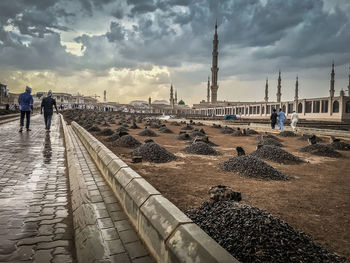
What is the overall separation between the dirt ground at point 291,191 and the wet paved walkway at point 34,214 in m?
1.66

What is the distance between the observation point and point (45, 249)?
226cm

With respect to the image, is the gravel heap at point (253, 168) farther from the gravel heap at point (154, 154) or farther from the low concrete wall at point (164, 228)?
the low concrete wall at point (164, 228)

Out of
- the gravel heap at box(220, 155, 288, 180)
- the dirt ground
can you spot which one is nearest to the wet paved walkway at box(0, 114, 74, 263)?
the dirt ground

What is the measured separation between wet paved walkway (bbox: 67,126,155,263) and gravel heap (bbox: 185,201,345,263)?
82 cm

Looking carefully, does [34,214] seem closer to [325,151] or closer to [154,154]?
[154,154]

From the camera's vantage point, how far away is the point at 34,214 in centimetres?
305

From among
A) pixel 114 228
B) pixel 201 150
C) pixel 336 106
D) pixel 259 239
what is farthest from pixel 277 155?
pixel 336 106

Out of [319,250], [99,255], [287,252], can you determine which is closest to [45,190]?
[99,255]

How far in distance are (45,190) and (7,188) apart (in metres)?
0.63

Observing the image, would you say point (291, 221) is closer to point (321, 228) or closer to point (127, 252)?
point (321, 228)

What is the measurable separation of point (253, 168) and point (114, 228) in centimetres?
432

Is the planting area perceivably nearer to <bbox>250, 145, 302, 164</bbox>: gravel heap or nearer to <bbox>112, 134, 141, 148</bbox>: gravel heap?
<bbox>250, 145, 302, 164</bbox>: gravel heap

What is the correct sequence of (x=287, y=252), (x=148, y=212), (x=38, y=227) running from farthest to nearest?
(x=38, y=227), (x=148, y=212), (x=287, y=252)

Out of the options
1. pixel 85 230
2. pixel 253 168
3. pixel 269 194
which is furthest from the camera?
pixel 253 168
